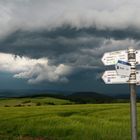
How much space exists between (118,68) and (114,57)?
0.50 m

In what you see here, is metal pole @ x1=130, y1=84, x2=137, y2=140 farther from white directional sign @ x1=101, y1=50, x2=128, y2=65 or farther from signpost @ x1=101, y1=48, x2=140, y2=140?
white directional sign @ x1=101, y1=50, x2=128, y2=65

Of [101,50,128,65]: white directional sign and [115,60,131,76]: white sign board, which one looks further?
[101,50,128,65]: white directional sign

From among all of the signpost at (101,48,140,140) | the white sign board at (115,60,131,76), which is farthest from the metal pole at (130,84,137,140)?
the white sign board at (115,60,131,76)

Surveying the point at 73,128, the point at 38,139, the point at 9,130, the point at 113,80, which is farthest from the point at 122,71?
the point at 9,130

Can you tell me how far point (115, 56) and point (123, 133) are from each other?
833 inches

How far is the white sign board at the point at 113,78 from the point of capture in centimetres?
998

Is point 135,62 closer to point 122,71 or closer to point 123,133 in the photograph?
point 122,71

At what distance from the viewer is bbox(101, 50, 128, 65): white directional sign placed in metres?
10.1

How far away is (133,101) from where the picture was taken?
32.4ft

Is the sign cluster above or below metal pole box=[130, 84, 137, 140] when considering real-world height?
above

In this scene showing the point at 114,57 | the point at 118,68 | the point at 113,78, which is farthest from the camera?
the point at 114,57

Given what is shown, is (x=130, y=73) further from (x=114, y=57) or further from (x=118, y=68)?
(x=114, y=57)

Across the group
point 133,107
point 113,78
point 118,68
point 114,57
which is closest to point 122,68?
point 118,68

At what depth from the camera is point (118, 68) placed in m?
9.87
